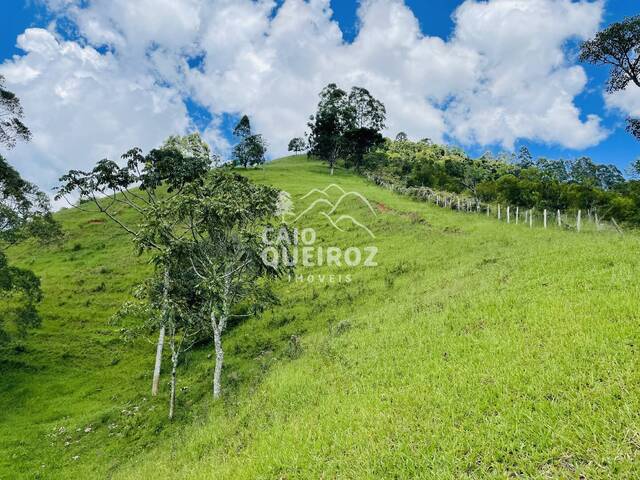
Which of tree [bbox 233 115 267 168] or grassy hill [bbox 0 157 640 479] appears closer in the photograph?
grassy hill [bbox 0 157 640 479]

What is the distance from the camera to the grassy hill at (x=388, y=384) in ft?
22.9

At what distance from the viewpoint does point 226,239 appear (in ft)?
60.5

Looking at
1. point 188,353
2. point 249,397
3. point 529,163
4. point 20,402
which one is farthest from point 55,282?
point 529,163

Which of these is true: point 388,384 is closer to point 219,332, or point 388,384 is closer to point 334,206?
point 219,332

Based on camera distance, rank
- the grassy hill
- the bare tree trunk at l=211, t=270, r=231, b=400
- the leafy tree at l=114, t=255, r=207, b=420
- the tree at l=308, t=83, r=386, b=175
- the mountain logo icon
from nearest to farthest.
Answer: the grassy hill
the bare tree trunk at l=211, t=270, r=231, b=400
the leafy tree at l=114, t=255, r=207, b=420
the mountain logo icon
the tree at l=308, t=83, r=386, b=175

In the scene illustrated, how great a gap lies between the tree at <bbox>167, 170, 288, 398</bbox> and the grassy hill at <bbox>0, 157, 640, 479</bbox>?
3.12 metres

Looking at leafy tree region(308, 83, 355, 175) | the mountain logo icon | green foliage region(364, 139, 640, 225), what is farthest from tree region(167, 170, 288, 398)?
leafy tree region(308, 83, 355, 175)

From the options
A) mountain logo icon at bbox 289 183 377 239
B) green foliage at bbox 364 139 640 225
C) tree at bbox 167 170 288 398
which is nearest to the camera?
tree at bbox 167 170 288 398

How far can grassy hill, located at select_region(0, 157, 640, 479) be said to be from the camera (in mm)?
6988

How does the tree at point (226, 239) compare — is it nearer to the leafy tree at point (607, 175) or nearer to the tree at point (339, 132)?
A: the tree at point (339, 132)

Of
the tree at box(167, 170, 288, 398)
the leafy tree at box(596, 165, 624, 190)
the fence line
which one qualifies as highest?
the leafy tree at box(596, 165, 624, 190)

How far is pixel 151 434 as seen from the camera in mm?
16328

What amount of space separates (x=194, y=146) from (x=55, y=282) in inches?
935

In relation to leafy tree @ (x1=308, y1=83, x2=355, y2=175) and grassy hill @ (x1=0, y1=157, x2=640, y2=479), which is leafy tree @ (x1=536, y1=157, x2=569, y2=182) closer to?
leafy tree @ (x1=308, y1=83, x2=355, y2=175)
